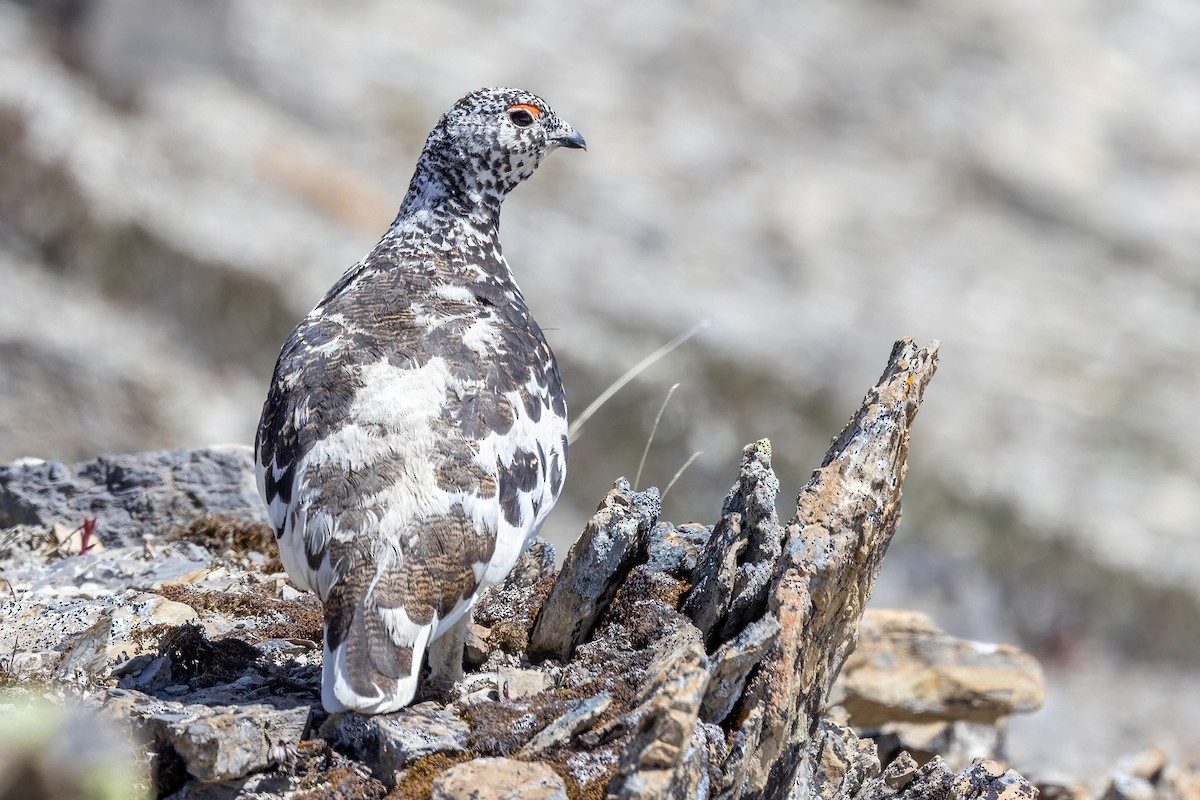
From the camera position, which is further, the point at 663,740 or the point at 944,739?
the point at 944,739

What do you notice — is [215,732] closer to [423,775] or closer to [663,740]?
[423,775]

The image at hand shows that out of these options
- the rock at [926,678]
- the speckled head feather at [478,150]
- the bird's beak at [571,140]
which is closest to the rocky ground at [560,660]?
the rock at [926,678]

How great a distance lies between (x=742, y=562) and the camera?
4.86m

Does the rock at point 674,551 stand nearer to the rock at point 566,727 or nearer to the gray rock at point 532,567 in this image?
the gray rock at point 532,567

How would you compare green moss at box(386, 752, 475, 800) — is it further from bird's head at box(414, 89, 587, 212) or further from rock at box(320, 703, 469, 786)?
bird's head at box(414, 89, 587, 212)

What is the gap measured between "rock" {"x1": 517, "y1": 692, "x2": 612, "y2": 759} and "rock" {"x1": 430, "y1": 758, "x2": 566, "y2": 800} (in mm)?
207

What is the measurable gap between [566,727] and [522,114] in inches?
131

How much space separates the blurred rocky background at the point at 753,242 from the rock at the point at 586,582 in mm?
4408

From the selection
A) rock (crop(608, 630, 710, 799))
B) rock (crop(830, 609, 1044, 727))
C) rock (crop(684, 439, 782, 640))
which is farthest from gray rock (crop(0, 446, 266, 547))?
rock (crop(608, 630, 710, 799))

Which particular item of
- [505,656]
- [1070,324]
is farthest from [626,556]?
[1070,324]

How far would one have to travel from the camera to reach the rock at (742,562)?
471 cm

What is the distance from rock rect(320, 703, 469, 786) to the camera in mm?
3965

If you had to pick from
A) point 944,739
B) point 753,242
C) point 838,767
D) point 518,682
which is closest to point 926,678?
point 944,739

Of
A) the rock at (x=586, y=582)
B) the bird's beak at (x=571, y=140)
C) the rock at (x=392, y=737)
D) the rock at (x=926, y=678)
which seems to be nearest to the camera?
the rock at (x=392, y=737)
